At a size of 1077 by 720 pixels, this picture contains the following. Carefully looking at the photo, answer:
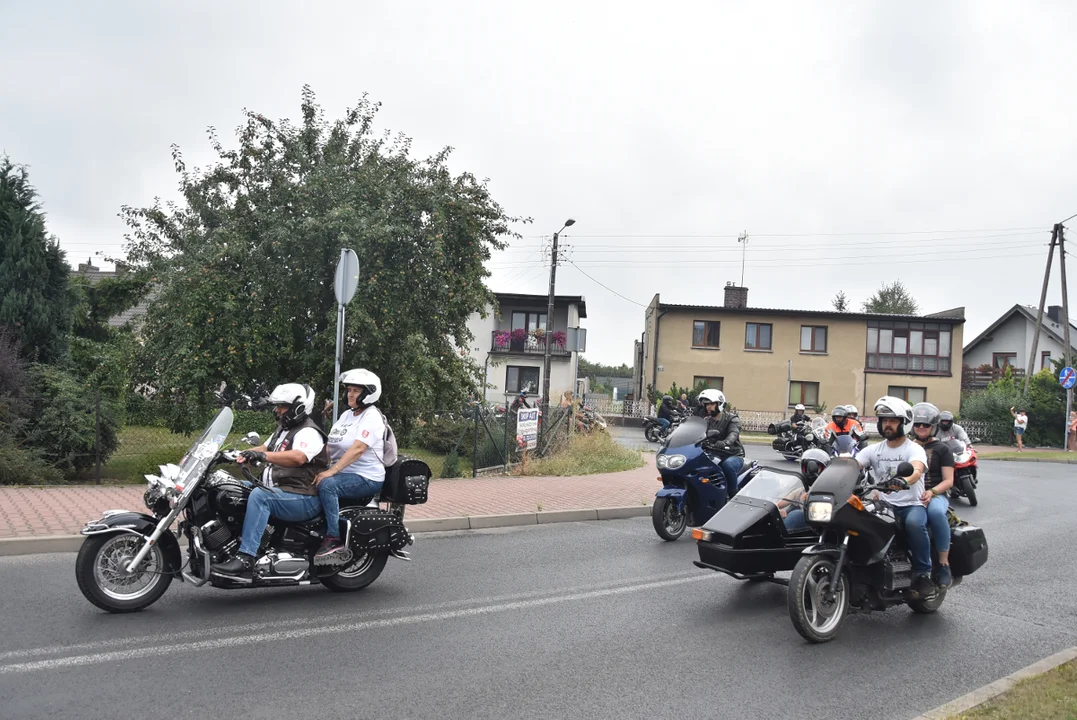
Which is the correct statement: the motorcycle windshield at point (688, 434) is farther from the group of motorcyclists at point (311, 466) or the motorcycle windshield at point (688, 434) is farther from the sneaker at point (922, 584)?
the group of motorcyclists at point (311, 466)

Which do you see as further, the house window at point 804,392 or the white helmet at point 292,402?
the house window at point 804,392

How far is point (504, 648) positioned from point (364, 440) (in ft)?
6.64

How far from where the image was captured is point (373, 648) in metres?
5.31

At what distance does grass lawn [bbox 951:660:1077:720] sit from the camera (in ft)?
14.4

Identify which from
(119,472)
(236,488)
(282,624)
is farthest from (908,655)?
(119,472)

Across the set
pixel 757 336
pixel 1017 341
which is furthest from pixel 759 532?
pixel 1017 341

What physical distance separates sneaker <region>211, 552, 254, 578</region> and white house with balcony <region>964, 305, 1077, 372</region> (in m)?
54.5

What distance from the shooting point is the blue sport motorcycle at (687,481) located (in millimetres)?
9656

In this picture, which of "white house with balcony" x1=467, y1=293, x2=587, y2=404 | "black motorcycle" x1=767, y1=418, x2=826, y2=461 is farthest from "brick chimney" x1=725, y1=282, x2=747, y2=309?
"black motorcycle" x1=767, y1=418, x2=826, y2=461

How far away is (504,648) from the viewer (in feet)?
17.8

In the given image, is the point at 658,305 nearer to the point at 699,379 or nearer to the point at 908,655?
the point at 699,379

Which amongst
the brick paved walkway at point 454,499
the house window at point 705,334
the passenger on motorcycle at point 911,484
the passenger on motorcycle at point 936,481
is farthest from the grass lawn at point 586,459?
the house window at point 705,334

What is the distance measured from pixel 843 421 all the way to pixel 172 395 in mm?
9957

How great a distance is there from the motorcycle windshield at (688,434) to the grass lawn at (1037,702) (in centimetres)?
486
